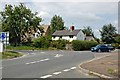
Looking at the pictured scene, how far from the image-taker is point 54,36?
357 ft

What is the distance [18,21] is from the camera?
85.6m

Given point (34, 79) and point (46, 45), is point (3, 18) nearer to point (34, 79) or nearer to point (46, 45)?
point (46, 45)

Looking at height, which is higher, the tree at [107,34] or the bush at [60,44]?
the tree at [107,34]

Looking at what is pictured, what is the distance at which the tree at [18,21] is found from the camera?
8536 centimetres

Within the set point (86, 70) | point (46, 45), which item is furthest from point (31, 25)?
point (86, 70)

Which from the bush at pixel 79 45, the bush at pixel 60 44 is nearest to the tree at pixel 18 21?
the bush at pixel 60 44

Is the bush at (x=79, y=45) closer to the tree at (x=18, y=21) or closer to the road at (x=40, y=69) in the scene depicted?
the tree at (x=18, y=21)

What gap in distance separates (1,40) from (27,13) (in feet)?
165

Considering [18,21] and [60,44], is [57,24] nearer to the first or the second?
[18,21]

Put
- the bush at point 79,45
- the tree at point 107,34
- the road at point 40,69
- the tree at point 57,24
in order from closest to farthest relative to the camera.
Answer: the road at point 40,69 < the bush at point 79,45 < the tree at point 107,34 < the tree at point 57,24

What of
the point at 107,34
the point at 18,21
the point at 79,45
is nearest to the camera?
the point at 79,45

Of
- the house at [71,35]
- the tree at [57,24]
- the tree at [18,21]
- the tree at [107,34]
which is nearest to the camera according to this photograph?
the tree at [18,21]

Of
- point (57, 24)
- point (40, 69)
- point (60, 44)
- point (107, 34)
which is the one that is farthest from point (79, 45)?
point (57, 24)

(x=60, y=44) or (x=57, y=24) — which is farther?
(x=57, y=24)
